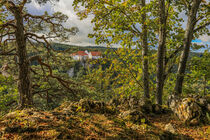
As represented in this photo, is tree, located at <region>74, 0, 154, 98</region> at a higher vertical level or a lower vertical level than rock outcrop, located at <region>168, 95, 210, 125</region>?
higher

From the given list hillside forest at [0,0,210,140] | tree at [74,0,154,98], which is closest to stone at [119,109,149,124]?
hillside forest at [0,0,210,140]

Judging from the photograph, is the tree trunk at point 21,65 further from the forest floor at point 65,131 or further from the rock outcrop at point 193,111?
the rock outcrop at point 193,111

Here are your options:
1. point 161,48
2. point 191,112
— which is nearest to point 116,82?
point 161,48

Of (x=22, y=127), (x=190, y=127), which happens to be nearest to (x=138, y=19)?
(x=190, y=127)

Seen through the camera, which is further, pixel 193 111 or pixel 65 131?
pixel 193 111

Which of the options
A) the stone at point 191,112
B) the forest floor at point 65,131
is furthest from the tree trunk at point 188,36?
the forest floor at point 65,131

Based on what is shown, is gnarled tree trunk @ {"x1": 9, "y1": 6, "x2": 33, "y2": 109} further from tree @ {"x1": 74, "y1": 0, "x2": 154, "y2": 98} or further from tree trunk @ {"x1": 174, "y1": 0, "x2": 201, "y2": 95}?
tree trunk @ {"x1": 174, "y1": 0, "x2": 201, "y2": 95}

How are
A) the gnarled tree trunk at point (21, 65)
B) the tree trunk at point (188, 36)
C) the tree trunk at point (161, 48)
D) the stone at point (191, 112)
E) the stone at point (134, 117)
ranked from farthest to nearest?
the gnarled tree trunk at point (21, 65)
the tree trunk at point (188, 36)
the tree trunk at point (161, 48)
the stone at point (191, 112)
the stone at point (134, 117)

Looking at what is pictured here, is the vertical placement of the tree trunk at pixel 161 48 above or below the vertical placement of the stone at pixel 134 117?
above

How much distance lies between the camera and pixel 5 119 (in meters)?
2.13

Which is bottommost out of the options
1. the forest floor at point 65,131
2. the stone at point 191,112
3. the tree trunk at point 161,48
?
the stone at point 191,112

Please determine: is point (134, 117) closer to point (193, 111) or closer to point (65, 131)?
point (193, 111)

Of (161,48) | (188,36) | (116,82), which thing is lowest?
(116,82)

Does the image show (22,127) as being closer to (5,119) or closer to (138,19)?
(5,119)
